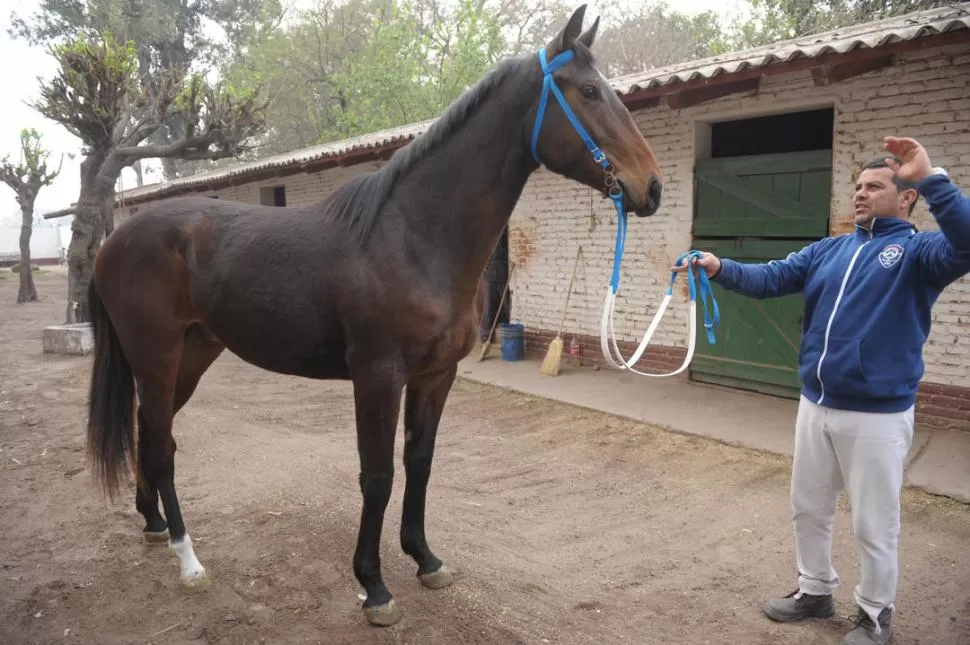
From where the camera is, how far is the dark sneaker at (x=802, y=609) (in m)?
2.53

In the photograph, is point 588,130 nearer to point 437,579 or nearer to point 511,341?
point 437,579

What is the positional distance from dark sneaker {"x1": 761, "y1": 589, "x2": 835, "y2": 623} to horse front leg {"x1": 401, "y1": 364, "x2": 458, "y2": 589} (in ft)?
4.54

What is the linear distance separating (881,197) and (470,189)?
1.47m

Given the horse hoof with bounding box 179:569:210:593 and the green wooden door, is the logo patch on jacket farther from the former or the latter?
the green wooden door

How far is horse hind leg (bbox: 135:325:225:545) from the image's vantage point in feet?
10.2

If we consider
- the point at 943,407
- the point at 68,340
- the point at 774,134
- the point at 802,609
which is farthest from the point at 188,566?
the point at 68,340

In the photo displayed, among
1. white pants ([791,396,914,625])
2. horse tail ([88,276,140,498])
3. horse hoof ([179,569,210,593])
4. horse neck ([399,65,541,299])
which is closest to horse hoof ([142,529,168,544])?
horse tail ([88,276,140,498])

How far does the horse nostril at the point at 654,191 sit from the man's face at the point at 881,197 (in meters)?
0.75

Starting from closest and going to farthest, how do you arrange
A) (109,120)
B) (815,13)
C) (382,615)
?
(382,615), (109,120), (815,13)

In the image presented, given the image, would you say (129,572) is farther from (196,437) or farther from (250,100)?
(250,100)

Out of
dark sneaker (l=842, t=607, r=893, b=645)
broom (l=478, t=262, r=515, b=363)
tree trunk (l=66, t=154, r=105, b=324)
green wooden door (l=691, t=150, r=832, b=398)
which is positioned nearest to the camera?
dark sneaker (l=842, t=607, r=893, b=645)

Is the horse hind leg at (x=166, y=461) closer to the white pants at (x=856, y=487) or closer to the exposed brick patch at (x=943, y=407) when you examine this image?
the white pants at (x=856, y=487)

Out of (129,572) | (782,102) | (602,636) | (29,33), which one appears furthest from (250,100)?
(29,33)

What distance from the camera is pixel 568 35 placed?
7.08ft
